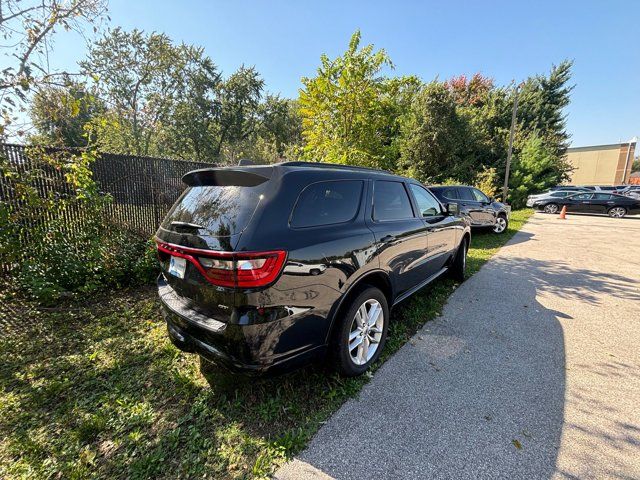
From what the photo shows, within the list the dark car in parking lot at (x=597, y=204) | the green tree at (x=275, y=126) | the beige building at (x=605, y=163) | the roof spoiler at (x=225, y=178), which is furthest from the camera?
the beige building at (x=605, y=163)

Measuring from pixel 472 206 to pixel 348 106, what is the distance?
5305mm

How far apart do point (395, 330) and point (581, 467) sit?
1.81m

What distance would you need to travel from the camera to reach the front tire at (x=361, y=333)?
7.88 ft

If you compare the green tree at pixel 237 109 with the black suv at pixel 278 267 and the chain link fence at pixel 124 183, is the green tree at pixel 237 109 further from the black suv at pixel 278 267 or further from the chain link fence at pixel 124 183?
the black suv at pixel 278 267

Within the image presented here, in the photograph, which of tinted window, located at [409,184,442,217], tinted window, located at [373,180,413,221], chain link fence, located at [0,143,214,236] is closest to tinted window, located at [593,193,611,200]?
tinted window, located at [409,184,442,217]

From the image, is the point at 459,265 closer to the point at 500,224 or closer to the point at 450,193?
the point at 450,193

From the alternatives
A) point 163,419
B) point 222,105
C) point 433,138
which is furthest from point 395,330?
point 222,105

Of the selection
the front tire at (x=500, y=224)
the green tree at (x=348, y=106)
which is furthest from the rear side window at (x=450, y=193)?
the green tree at (x=348, y=106)

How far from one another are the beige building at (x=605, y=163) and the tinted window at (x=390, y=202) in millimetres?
57867

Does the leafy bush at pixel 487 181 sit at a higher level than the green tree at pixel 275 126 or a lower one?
lower

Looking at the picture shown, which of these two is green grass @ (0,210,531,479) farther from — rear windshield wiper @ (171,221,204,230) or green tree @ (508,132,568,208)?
green tree @ (508,132,568,208)

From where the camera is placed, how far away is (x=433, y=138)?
1872 centimetres

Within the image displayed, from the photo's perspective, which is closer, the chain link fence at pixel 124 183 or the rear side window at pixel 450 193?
the chain link fence at pixel 124 183

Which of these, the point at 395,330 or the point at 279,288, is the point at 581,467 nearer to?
the point at 395,330
